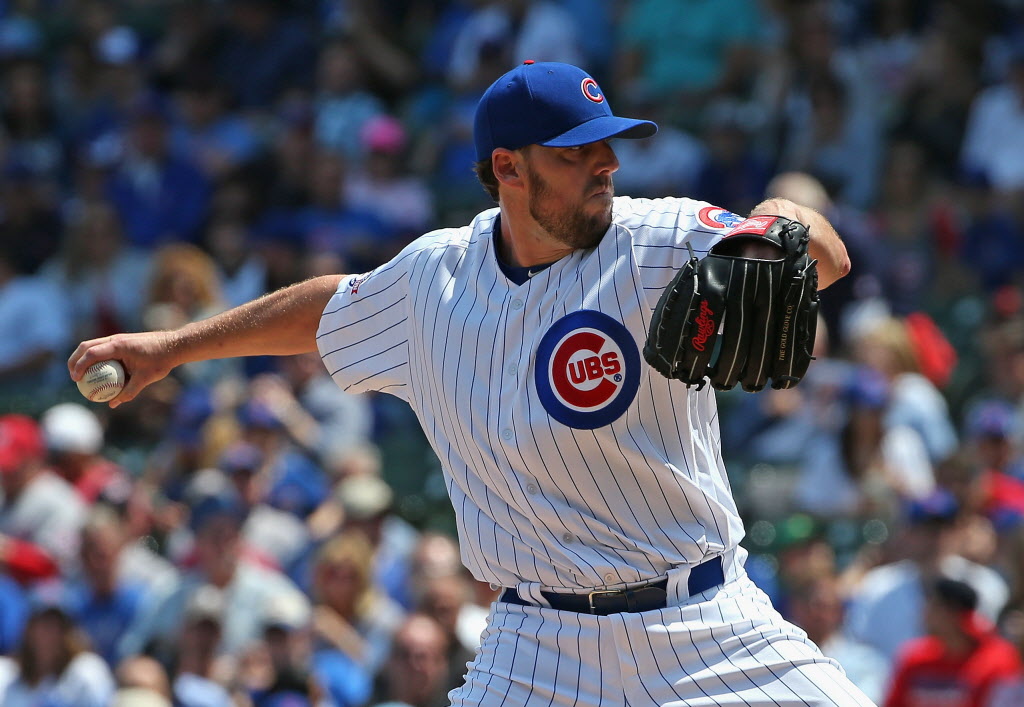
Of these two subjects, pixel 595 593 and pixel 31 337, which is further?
pixel 31 337

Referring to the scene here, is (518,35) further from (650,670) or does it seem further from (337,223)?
(650,670)

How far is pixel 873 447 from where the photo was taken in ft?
21.9

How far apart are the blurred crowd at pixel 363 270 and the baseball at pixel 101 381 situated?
2.59 meters

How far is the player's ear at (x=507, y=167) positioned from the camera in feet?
10.7

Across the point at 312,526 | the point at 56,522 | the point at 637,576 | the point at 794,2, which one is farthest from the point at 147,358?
the point at 794,2

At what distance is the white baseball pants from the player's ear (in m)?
0.91

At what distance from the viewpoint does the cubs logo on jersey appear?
311cm

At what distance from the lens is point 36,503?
7.47 meters

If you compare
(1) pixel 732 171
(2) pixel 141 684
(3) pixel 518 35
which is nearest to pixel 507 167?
(2) pixel 141 684

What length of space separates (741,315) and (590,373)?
1.29 feet

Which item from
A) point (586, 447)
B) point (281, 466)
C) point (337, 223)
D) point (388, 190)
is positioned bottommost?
point (586, 447)

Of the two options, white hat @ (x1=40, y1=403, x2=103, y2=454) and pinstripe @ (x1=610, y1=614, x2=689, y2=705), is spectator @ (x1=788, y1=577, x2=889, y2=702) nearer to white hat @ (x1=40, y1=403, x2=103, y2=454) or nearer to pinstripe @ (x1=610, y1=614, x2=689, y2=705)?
pinstripe @ (x1=610, y1=614, x2=689, y2=705)

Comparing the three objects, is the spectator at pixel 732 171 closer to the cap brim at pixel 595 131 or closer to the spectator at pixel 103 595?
the spectator at pixel 103 595

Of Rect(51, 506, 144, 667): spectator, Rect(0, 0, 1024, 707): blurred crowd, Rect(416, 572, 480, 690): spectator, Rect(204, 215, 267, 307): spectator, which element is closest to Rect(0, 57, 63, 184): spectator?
Rect(0, 0, 1024, 707): blurred crowd
